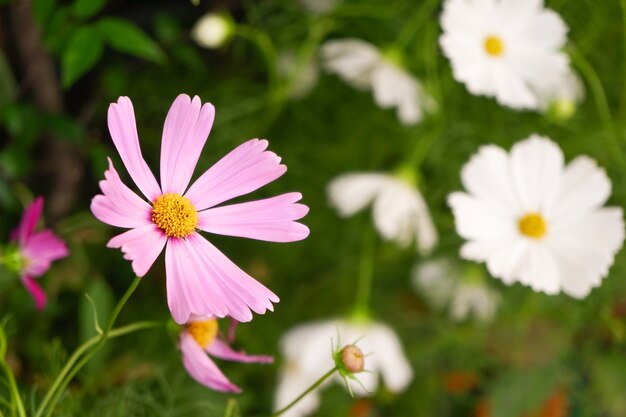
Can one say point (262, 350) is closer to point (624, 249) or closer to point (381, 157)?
point (381, 157)

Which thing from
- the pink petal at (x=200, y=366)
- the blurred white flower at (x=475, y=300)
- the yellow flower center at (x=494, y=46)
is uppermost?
the yellow flower center at (x=494, y=46)

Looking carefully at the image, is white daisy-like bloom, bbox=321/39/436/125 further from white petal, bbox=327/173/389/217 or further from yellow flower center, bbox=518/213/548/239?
yellow flower center, bbox=518/213/548/239

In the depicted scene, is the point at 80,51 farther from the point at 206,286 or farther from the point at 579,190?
the point at 579,190

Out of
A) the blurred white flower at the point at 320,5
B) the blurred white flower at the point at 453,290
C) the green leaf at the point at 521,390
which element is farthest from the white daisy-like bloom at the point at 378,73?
the green leaf at the point at 521,390

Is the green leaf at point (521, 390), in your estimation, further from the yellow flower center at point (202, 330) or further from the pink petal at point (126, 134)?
the pink petal at point (126, 134)

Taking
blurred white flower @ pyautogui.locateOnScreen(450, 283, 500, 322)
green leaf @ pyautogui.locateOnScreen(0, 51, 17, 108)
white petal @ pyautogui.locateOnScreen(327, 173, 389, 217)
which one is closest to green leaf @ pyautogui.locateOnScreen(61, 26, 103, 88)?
green leaf @ pyautogui.locateOnScreen(0, 51, 17, 108)

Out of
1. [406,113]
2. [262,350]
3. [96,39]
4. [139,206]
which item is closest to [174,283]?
[139,206]

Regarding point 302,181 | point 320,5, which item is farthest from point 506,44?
point 302,181
